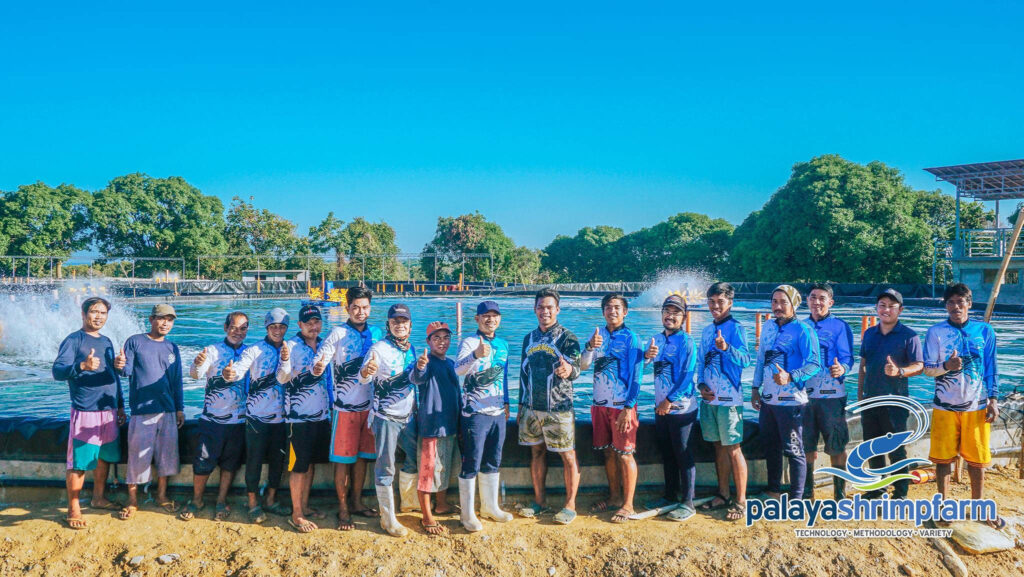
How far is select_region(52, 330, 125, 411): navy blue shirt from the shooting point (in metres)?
4.50

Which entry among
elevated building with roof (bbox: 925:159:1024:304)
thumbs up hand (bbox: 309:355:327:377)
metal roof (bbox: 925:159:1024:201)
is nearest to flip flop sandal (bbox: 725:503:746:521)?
thumbs up hand (bbox: 309:355:327:377)

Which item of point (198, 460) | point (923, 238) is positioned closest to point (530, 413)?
point (198, 460)

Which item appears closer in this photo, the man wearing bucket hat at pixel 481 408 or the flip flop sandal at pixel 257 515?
the man wearing bucket hat at pixel 481 408

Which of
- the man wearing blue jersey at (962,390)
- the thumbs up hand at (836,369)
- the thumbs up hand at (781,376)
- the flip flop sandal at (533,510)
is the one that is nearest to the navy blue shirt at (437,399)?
the flip flop sandal at (533,510)

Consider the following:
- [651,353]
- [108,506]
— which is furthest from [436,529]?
[108,506]

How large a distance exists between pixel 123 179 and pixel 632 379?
182 feet

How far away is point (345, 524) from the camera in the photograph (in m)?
4.54

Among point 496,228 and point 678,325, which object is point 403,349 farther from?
point 496,228

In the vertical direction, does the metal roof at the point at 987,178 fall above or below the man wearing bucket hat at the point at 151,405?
above

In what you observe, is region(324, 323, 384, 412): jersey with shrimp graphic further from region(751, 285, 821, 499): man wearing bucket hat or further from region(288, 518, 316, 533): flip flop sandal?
region(751, 285, 821, 499): man wearing bucket hat

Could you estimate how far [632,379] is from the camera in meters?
4.66

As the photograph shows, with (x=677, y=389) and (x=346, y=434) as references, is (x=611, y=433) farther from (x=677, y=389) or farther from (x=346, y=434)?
(x=346, y=434)

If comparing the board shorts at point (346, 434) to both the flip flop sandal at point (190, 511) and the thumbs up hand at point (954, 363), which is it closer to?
the flip flop sandal at point (190, 511)

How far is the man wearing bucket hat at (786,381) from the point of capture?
465 cm
